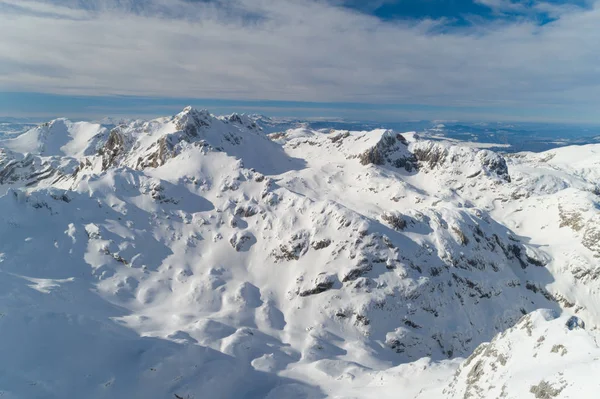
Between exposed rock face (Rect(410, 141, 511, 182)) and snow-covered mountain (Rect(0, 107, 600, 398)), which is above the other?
exposed rock face (Rect(410, 141, 511, 182))

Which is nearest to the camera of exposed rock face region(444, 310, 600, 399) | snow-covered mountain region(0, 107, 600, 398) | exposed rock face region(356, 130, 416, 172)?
exposed rock face region(444, 310, 600, 399)

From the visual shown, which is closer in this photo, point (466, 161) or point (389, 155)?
point (466, 161)

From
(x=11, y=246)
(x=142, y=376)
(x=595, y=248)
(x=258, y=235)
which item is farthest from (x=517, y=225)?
(x=11, y=246)

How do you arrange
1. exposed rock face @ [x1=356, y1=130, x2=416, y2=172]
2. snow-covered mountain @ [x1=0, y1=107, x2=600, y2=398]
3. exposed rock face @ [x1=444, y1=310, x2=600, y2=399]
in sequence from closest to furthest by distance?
exposed rock face @ [x1=444, y1=310, x2=600, y2=399]
snow-covered mountain @ [x1=0, y1=107, x2=600, y2=398]
exposed rock face @ [x1=356, y1=130, x2=416, y2=172]

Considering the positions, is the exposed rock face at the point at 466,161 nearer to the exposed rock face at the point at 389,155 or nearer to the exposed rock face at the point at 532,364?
the exposed rock face at the point at 389,155

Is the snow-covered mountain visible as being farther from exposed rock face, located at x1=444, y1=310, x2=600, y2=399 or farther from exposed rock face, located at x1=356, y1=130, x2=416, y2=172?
exposed rock face, located at x1=356, y1=130, x2=416, y2=172

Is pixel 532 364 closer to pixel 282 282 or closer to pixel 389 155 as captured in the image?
pixel 282 282

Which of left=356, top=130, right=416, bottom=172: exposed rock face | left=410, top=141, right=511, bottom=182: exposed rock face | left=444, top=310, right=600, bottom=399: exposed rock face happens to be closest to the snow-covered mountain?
left=444, top=310, right=600, bottom=399: exposed rock face

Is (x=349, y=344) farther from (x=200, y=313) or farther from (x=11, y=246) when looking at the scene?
(x=11, y=246)

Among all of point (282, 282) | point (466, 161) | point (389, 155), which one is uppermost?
point (466, 161)

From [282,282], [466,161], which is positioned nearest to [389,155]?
[466,161]
